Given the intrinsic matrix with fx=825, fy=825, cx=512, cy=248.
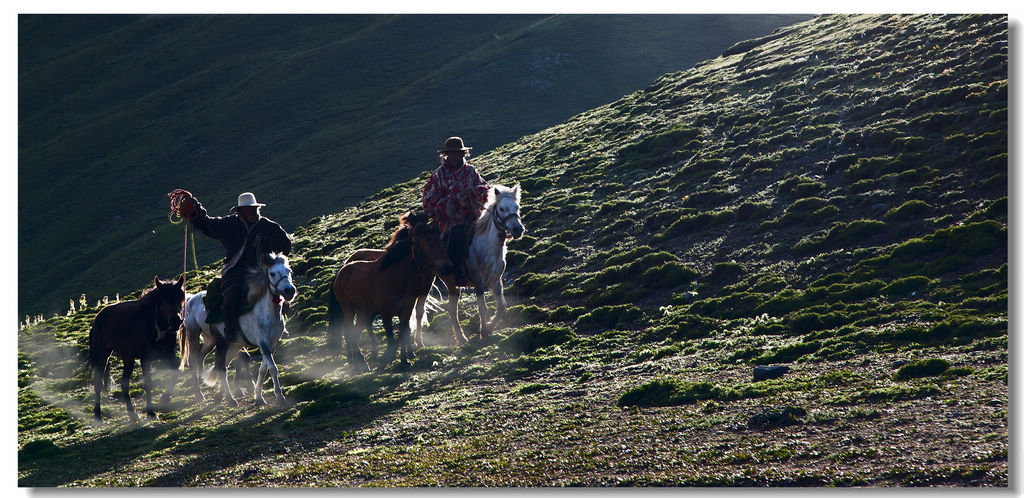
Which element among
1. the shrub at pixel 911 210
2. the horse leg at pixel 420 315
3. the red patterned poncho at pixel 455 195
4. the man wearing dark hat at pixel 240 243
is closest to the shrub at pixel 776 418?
the man wearing dark hat at pixel 240 243

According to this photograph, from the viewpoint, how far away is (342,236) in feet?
127

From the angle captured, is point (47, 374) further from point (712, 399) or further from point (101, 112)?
point (101, 112)

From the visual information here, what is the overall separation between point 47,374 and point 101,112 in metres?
78.6

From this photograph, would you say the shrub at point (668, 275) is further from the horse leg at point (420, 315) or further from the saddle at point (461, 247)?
the horse leg at point (420, 315)

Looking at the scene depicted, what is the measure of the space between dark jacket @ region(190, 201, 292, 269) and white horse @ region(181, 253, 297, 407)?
0.81 ft

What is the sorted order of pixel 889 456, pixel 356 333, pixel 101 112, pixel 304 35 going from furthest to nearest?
pixel 304 35, pixel 101 112, pixel 356 333, pixel 889 456

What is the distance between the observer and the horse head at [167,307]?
15367mm

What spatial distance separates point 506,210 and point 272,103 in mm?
85301

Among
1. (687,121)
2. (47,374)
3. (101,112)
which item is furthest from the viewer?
(101,112)

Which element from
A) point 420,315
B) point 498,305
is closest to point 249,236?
point 420,315

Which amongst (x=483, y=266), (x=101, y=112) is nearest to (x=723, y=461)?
(x=483, y=266)

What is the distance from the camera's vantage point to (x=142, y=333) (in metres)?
15.6

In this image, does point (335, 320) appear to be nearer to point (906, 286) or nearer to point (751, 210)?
point (906, 286)

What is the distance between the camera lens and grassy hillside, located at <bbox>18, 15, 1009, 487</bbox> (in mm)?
10391
